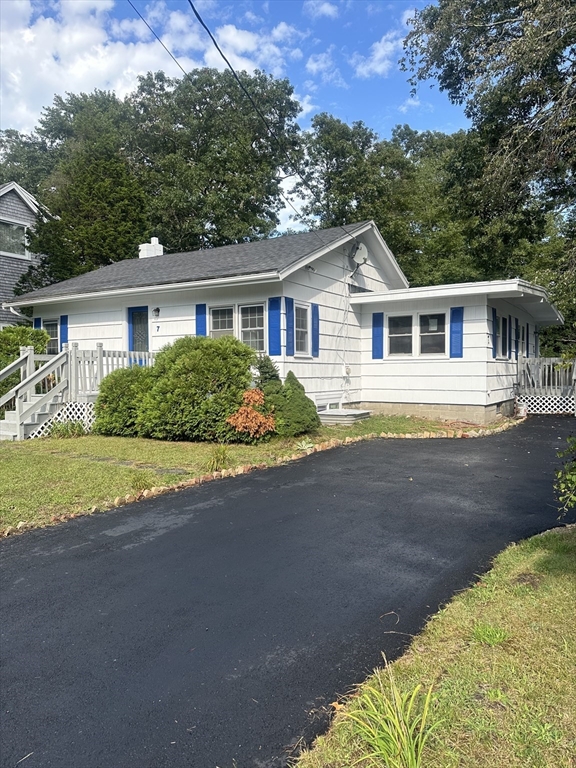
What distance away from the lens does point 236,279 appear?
11625mm

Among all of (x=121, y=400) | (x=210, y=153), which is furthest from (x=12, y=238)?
(x=121, y=400)

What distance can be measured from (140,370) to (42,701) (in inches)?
355

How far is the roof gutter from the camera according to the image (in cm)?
1134

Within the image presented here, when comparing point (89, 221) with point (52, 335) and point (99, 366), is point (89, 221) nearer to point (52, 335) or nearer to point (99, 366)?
point (52, 335)

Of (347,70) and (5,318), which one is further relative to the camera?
(5,318)

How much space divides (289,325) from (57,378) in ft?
17.6

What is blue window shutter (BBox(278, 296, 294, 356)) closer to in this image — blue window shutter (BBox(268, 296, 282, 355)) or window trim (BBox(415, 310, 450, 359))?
blue window shutter (BBox(268, 296, 282, 355))

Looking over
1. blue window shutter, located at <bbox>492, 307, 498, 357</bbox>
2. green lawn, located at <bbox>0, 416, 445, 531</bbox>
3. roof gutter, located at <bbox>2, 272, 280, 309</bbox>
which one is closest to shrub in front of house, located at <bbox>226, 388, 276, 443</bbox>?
green lawn, located at <bbox>0, 416, 445, 531</bbox>

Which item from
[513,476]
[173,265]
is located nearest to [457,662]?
[513,476]

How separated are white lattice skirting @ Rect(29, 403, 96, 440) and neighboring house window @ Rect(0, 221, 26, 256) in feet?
38.0

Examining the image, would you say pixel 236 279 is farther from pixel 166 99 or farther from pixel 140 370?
pixel 166 99

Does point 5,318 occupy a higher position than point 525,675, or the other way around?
point 5,318

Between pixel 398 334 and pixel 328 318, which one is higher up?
pixel 328 318

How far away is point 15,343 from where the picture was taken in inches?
546
